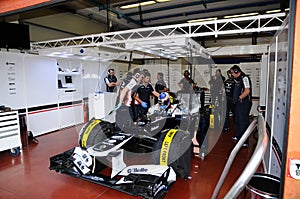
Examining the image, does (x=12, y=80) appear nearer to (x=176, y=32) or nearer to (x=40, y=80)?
(x=40, y=80)

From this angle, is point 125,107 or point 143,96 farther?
point 143,96

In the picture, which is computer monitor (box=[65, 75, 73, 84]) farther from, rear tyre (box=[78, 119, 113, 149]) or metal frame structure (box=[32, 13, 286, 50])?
rear tyre (box=[78, 119, 113, 149])

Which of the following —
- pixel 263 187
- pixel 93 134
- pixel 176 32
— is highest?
pixel 176 32

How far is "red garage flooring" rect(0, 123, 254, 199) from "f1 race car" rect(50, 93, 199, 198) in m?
0.16

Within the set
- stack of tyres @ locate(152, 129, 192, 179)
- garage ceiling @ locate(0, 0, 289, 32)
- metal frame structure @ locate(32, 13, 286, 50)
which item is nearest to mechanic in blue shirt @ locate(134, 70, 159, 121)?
metal frame structure @ locate(32, 13, 286, 50)

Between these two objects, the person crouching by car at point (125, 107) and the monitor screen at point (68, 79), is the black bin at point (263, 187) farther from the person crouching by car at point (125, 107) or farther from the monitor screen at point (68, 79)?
the monitor screen at point (68, 79)

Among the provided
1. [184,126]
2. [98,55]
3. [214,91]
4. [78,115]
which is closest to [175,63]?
[214,91]

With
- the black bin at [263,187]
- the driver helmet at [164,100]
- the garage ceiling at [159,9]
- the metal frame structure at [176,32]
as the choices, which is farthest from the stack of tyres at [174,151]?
the garage ceiling at [159,9]

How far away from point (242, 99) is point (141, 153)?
2.58 meters

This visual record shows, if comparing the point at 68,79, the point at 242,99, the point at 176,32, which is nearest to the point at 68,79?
the point at 68,79

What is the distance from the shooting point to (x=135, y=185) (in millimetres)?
2523

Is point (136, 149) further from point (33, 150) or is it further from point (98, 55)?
point (98, 55)

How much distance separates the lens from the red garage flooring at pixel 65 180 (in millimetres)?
2785

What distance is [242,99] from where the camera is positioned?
15.3 ft
